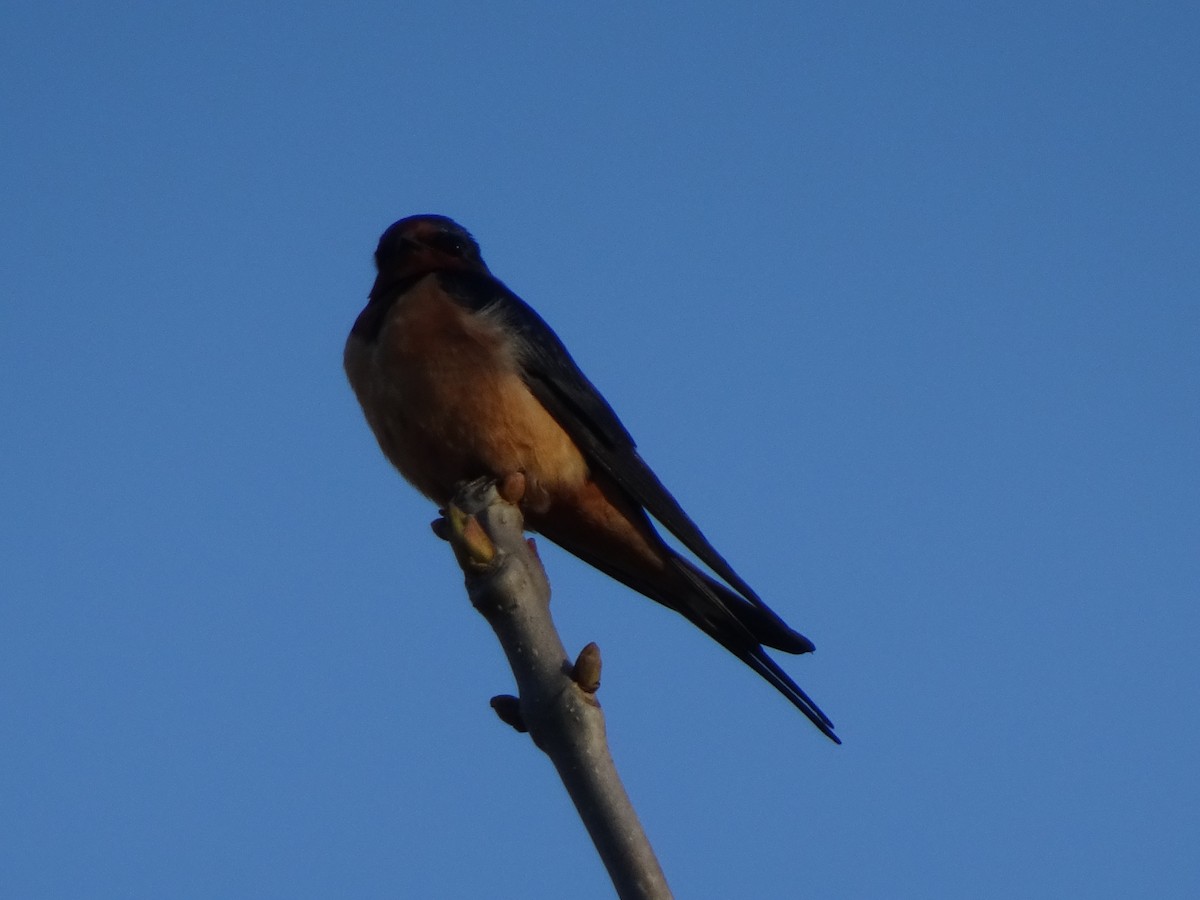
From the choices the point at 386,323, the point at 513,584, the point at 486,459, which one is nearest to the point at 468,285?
the point at 386,323

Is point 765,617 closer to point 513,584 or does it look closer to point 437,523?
point 437,523

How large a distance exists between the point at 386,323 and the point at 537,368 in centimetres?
63

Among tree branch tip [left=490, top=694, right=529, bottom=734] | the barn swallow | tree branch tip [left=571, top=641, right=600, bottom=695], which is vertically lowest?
tree branch tip [left=571, top=641, right=600, bottom=695]

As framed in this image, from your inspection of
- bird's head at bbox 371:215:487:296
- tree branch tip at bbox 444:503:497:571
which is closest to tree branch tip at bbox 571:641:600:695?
tree branch tip at bbox 444:503:497:571

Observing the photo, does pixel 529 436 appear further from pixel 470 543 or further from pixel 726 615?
pixel 470 543

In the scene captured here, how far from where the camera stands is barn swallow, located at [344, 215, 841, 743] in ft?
18.1

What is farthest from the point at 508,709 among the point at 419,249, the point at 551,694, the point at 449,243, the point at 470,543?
the point at 449,243

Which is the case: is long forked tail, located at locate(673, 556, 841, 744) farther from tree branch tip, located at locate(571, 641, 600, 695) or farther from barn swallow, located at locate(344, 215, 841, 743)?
tree branch tip, located at locate(571, 641, 600, 695)

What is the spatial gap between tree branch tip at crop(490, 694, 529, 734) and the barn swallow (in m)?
2.35

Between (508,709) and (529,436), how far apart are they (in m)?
2.72

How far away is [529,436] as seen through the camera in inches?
221

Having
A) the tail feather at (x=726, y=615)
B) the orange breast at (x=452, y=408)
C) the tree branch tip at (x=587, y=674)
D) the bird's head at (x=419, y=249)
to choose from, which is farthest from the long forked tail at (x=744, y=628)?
the tree branch tip at (x=587, y=674)

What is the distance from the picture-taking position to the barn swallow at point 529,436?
5531mm

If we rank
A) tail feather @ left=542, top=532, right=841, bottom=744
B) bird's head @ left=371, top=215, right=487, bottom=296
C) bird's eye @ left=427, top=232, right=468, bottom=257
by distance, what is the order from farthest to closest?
bird's eye @ left=427, top=232, right=468, bottom=257 → bird's head @ left=371, top=215, right=487, bottom=296 → tail feather @ left=542, top=532, right=841, bottom=744
